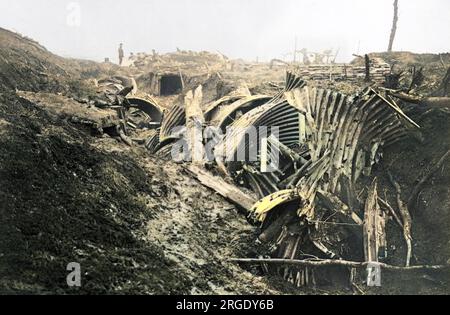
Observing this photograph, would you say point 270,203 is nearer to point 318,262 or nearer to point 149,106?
point 318,262

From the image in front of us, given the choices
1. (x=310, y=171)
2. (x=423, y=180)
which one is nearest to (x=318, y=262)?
(x=310, y=171)

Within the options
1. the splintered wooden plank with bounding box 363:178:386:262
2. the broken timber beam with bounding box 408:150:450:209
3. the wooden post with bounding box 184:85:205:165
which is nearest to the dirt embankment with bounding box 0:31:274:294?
the wooden post with bounding box 184:85:205:165

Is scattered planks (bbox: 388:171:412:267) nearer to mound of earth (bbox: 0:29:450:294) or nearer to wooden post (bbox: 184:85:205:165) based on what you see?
mound of earth (bbox: 0:29:450:294)

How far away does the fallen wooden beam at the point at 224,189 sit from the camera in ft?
19.5

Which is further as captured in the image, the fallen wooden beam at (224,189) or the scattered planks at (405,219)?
the fallen wooden beam at (224,189)

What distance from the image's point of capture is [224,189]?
6258 millimetres

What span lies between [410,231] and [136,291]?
4.16 m

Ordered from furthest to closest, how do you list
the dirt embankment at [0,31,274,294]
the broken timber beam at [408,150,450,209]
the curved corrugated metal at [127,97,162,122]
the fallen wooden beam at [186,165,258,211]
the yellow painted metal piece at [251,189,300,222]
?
the curved corrugated metal at [127,97,162,122]
the broken timber beam at [408,150,450,209]
the fallen wooden beam at [186,165,258,211]
the yellow painted metal piece at [251,189,300,222]
the dirt embankment at [0,31,274,294]

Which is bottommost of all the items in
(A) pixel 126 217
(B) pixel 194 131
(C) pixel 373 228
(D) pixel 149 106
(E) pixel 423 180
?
(C) pixel 373 228

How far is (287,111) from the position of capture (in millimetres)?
7781

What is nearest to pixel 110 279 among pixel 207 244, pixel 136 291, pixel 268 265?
pixel 136 291

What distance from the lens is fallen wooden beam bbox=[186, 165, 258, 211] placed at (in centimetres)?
595

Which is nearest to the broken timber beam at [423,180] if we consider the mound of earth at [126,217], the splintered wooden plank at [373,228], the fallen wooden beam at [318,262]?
the mound of earth at [126,217]

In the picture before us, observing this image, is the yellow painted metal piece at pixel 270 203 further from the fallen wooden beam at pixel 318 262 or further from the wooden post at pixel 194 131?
the wooden post at pixel 194 131
